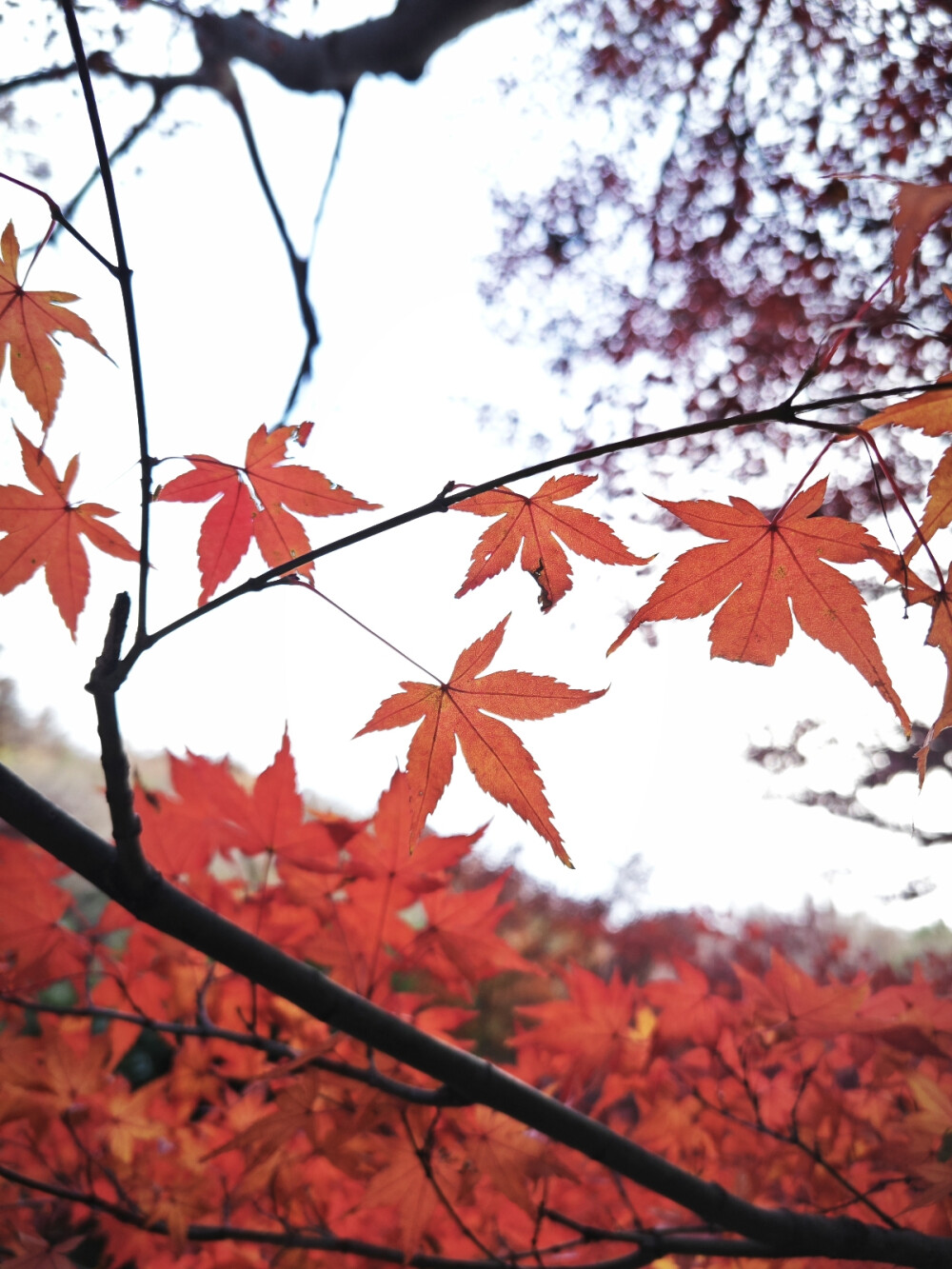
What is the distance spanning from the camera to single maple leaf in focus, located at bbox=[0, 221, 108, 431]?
2.68 feet

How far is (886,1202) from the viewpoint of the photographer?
142 cm

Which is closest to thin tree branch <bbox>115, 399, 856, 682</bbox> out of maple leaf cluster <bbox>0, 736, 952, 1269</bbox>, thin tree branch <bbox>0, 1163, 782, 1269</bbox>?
maple leaf cluster <bbox>0, 736, 952, 1269</bbox>

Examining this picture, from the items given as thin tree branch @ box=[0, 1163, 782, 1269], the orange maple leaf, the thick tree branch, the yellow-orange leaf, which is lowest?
thin tree branch @ box=[0, 1163, 782, 1269]

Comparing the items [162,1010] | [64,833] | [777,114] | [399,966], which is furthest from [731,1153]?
[777,114]

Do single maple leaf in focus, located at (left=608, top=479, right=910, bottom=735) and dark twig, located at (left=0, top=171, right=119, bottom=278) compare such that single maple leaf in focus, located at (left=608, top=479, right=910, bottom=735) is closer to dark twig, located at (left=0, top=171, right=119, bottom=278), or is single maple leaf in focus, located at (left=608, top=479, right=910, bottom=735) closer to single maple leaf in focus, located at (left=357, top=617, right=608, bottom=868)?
single maple leaf in focus, located at (left=357, top=617, right=608, bottom=868)

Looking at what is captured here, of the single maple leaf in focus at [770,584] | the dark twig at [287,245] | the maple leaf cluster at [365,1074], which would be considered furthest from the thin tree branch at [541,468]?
the dark twig at [287,245]

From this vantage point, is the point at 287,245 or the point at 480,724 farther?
the point at 287,245

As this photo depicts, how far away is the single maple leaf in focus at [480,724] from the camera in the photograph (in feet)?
2.31

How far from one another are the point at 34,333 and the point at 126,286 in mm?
351

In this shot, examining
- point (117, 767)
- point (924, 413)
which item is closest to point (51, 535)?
point (117, 767)

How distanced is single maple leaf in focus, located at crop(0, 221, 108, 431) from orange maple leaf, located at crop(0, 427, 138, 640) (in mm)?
50

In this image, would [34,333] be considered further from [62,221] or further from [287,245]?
[287,245]

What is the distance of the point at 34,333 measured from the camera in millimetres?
839

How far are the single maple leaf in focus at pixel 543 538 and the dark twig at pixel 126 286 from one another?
0.29m
